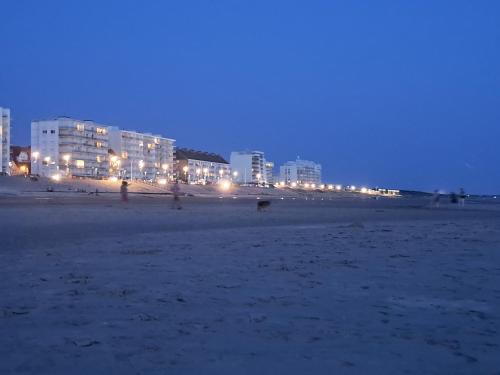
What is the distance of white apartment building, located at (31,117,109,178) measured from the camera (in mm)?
125188

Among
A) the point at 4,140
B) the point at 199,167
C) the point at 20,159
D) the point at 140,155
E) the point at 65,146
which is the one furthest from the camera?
the point at 199,167

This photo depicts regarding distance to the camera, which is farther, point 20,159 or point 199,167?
point 199,167

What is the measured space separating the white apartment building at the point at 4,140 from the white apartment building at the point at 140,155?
33558 mm

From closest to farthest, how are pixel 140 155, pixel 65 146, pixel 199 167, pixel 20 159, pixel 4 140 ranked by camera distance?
pixel 4 140 → pixel 20 159 → pixel 65 146 → pixel 140 155 → pixel 199 167

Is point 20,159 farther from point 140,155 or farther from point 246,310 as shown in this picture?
point 246,310

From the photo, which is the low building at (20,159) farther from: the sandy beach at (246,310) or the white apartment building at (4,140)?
the sandy beach at (246,310)

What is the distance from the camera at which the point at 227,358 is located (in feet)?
14.1

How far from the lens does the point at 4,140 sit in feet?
356

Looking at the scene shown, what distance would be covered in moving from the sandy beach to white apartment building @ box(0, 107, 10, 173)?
101 m

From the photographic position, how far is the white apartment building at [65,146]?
125 metres

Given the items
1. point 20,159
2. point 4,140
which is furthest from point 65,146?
point 4,140

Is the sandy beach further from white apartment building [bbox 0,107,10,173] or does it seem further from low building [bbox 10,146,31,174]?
low building [bbox 10,146,31,174]

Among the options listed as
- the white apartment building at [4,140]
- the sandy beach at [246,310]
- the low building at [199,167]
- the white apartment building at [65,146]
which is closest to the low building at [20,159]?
the white apartment building at [65,146]

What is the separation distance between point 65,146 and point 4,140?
19.5m
